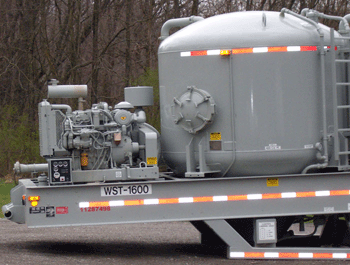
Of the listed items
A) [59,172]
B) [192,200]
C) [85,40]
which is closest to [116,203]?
[59,172]

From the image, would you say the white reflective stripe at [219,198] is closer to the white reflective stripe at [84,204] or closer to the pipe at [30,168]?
the white reflective stripe at [84,204]

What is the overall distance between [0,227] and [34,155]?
6.98 m

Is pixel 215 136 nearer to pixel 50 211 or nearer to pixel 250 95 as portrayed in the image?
pixel 250 95

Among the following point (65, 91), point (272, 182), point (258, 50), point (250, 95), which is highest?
point (258, 50)

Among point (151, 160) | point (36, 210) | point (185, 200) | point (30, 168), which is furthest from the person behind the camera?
point (30, 168)

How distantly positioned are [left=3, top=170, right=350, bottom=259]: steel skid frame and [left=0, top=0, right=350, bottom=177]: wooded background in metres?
10.5

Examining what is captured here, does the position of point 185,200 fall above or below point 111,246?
above

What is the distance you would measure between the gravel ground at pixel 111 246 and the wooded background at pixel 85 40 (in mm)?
8188

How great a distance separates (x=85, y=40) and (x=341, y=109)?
14175mm

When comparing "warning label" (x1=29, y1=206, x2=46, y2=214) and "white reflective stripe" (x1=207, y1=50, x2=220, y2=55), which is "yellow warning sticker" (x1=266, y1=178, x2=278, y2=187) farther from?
"warning label" (x1=29, y1=206, x2=46, y2=214)

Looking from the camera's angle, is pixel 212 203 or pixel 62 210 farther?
pixel 212 203

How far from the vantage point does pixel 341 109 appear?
23.8 ft

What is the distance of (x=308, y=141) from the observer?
6996 mm

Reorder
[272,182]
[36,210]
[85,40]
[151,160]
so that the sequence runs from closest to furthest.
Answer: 1. [36,210]
2. [272,182]
3. [151,160]
4. [85,40]
